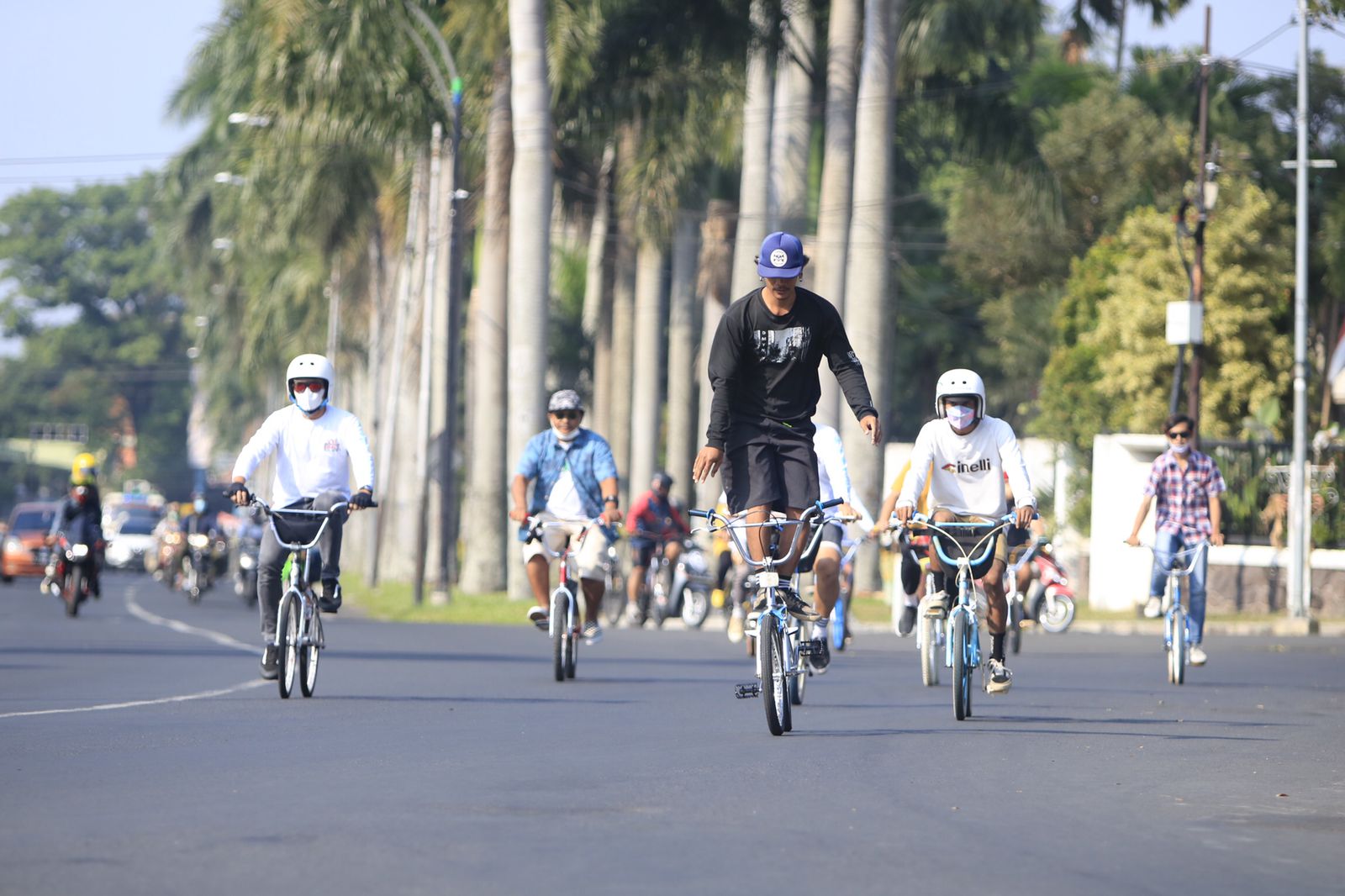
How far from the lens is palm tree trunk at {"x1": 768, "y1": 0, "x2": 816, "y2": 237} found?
3528 centimetres

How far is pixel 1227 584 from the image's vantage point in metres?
31.1

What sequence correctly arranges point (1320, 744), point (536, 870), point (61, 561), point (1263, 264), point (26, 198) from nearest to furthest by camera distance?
point (536, 870), point (1320, 744), point (61, 561), point (1263, 264), point (26, 198)

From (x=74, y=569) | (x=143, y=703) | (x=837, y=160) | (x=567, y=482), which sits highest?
(x=837, y=160)

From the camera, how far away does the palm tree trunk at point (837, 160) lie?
33.4m

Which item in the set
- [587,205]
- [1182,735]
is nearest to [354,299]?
[587,205]

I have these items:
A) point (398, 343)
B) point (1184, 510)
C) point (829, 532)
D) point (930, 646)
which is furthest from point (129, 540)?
point (930, 646)

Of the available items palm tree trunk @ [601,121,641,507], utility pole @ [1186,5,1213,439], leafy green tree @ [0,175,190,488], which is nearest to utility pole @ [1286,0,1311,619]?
utility pole @ [1186,5,1213,439]

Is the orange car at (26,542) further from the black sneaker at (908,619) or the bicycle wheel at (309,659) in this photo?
the black sneaker at (908,619)

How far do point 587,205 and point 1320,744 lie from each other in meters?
31.8

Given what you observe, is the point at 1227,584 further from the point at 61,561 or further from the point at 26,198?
the point at 26,198

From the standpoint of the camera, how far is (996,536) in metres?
12.2

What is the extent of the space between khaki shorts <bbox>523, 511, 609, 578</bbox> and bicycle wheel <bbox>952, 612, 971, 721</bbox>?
3.69 m

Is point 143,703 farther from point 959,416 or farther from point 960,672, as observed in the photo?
point 959,416

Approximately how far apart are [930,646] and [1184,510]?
3.72m
